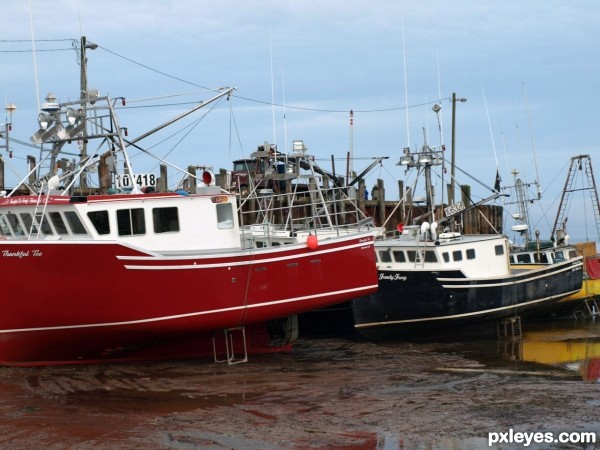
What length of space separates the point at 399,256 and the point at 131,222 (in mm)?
7630

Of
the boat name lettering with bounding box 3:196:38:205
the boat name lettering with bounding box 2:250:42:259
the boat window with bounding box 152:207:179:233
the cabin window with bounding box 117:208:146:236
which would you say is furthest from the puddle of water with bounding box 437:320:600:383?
the boat name lettering with bounding box 3:196:38:205

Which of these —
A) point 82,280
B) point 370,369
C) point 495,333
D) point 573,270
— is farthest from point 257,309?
point 573,270

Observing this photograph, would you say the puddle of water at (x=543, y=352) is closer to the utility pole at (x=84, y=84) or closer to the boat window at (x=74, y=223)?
the boat window at (x=74, y=223)

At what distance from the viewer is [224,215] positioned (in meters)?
18.0

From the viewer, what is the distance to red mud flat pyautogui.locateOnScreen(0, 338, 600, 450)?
11969 millimetres

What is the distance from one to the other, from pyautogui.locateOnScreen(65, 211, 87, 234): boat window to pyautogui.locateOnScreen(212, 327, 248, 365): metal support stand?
357cm

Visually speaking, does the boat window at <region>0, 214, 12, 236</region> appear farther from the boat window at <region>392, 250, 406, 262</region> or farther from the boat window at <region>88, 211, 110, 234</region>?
the boat window at <region>392, 250, 406, 262</region>

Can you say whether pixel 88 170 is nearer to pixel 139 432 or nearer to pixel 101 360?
pixel 101 360

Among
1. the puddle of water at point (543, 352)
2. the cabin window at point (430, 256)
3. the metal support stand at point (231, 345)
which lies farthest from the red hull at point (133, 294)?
the puddle of water at point (543, 352)

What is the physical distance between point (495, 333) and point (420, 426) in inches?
444

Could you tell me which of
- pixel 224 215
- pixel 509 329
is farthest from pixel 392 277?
pixel 224 215

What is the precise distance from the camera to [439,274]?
21109mm

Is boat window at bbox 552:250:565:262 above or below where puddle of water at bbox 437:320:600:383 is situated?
above

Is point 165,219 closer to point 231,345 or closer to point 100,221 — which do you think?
point 100,221
